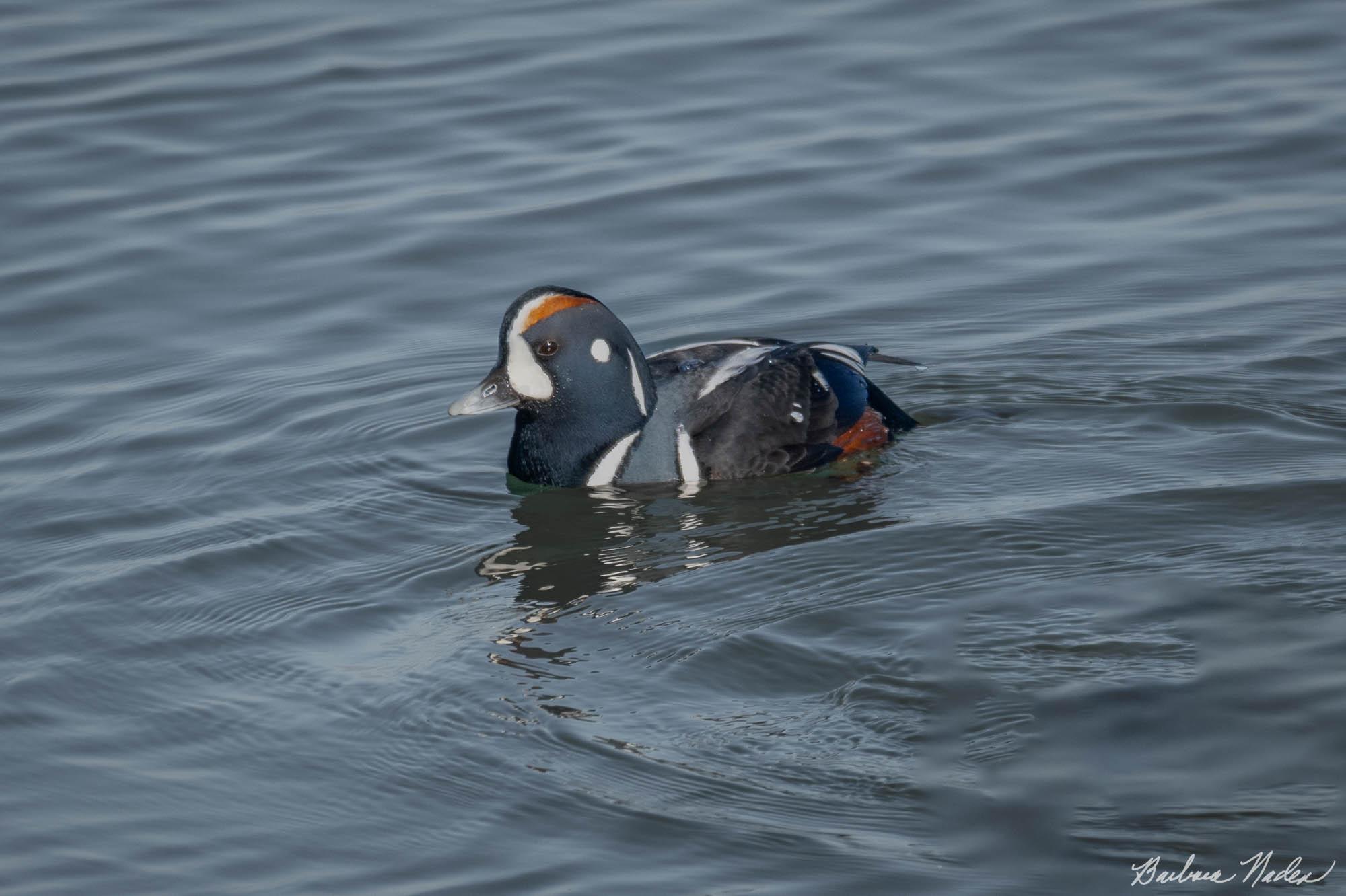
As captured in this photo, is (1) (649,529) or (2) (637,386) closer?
(1) (649,529)

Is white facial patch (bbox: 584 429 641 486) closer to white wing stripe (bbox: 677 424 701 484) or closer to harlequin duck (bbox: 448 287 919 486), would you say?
harlequin duck (bbox: 448 287 919 486)

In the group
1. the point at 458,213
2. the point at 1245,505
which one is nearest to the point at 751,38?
the point at 458,213

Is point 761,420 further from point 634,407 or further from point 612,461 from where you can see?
point 612,461

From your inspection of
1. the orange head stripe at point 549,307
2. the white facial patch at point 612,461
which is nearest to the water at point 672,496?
the white facial patch at point 612,461

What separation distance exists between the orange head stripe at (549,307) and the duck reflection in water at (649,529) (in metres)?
0.76

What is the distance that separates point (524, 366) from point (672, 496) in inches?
33.6

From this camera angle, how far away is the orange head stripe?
756cm

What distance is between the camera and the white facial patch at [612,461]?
7.70 m

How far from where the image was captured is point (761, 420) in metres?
7.59

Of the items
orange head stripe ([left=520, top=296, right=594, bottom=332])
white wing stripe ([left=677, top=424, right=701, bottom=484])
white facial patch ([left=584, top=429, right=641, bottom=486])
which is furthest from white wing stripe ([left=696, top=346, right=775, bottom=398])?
orange head stripe ([left=520, top=296, right=594, bottom=332])

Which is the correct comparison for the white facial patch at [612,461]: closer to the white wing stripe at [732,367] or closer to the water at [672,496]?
the water at [672,496]
